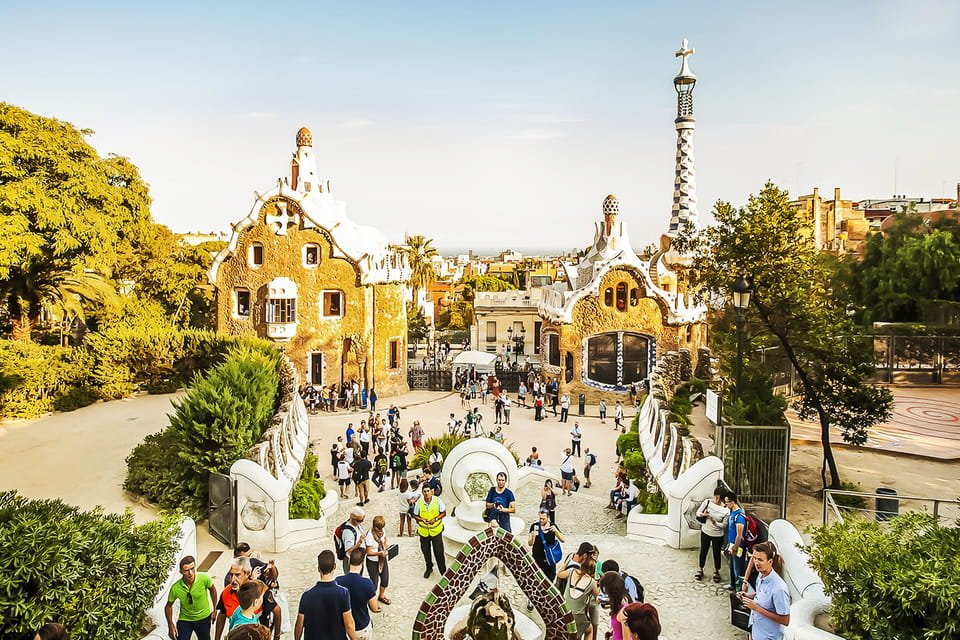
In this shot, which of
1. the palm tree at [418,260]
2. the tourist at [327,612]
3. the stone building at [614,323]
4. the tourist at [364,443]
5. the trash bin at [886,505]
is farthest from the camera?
the palm tree at [418,260]

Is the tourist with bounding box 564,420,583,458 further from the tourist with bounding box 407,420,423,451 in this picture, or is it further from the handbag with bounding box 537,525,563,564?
the handbag with bounding box 537,525,563,564

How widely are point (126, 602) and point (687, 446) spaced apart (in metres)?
8.45

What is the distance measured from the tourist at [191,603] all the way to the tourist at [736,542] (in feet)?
19.6

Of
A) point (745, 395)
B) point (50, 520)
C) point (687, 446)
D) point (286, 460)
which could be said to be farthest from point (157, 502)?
point (745, 395)

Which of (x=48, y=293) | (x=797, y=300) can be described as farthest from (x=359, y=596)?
(x=48, y=293)

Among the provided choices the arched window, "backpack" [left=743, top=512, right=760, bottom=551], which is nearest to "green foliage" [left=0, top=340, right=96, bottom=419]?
the arched window

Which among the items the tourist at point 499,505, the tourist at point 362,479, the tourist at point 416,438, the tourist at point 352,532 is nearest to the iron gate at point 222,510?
the tourist at point 352,532

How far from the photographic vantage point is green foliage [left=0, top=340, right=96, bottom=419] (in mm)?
20938

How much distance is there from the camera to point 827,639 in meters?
5.74

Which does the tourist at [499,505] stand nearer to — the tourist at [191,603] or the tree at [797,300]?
the tourist at [191,603]

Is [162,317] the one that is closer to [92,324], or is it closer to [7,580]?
→ [92,324]

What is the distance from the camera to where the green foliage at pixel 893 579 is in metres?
5.06

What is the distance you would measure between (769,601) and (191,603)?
5639 millimetres

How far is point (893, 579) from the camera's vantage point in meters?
Result: 5.35
